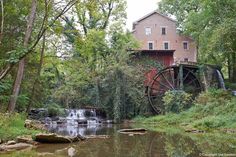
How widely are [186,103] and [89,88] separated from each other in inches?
361

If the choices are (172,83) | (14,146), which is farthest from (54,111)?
(14,146)

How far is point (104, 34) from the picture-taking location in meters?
35.7

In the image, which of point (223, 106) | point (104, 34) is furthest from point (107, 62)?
point (223, 106)

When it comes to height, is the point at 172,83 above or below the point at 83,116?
above

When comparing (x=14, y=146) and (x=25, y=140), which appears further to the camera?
(x=25, y=140)

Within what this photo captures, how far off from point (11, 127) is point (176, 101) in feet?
55.2

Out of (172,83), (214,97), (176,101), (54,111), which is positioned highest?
(172,83)

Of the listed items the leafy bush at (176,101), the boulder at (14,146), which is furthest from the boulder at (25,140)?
the leafy bush at (176,101)

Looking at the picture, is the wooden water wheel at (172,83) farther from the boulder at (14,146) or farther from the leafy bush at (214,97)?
the boulder at (14,146)

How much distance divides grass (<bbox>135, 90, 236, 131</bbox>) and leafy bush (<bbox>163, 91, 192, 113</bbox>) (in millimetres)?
942

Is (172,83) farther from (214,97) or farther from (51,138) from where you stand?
(51,138)

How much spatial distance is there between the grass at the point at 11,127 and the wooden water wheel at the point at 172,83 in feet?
56.2

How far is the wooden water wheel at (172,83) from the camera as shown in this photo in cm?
2988

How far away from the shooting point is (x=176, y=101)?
27688 mm
